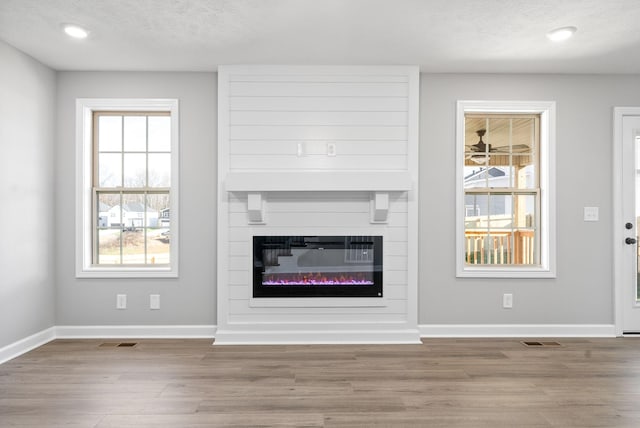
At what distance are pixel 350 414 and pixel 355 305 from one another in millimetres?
1498

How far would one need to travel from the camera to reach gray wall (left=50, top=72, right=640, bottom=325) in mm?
3932

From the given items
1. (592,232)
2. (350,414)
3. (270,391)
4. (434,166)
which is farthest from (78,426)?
(592,232)

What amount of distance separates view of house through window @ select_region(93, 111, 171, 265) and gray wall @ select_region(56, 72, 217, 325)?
0.67 ft

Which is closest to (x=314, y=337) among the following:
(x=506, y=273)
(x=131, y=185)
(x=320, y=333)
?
(x=320, y=333)

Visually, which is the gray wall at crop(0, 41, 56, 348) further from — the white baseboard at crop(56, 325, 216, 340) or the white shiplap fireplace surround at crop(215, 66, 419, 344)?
the white shiplap fireplace surround at crop(215, 66, 419, 344)

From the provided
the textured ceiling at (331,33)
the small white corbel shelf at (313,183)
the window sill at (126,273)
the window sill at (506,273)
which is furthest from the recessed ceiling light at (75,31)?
the window sill at (506,273)

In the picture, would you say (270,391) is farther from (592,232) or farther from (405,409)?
(592,232)

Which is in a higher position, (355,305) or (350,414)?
(355,305)

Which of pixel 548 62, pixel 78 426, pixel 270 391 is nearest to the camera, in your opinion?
pixel 78 426

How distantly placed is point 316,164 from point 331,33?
1.14 m

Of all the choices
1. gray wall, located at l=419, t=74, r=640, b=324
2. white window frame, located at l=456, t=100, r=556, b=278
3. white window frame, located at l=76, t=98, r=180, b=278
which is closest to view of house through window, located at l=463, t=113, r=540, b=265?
white window frame, located at l=456, t=100, r=556, b=278

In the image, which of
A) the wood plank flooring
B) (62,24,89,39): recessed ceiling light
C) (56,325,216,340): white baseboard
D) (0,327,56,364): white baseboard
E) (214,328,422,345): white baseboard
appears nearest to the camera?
the wood plank flooring

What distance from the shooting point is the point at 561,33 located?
307 cm

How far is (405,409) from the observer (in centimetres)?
246
